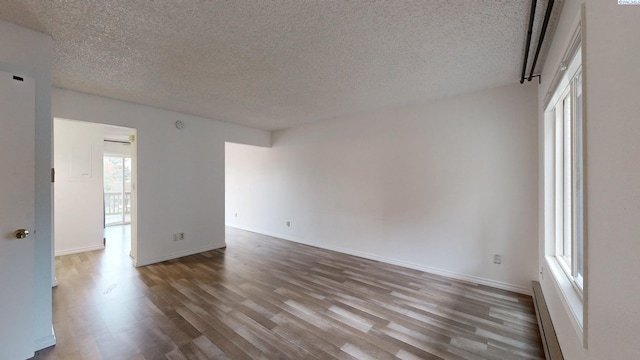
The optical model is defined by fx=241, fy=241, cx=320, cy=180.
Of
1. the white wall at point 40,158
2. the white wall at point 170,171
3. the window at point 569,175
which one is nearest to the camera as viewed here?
the window at point 569,175

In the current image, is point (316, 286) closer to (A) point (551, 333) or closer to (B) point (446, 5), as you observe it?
(A) point (551, 333)

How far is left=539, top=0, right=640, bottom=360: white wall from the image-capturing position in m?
0.74

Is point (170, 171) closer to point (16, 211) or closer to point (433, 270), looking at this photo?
point (16, 211)

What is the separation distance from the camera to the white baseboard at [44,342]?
187 cm

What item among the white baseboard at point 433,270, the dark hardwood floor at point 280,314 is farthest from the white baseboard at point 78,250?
the white baseboard at point 433,270

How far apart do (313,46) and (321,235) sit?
3546 mm

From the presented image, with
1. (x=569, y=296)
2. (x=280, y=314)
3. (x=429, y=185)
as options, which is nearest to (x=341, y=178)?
(x=429, y=185)

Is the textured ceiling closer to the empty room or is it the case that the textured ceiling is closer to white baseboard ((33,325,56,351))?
the empty room

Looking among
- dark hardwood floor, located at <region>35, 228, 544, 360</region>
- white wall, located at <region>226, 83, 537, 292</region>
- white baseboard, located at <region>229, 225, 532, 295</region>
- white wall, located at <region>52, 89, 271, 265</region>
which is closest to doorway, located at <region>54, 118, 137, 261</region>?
white wall, located at <region>52, 89, 271, 265</region>

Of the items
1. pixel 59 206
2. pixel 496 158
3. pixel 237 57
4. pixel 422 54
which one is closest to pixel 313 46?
pixel 237 57

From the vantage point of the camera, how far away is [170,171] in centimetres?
403

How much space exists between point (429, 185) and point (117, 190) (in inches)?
336

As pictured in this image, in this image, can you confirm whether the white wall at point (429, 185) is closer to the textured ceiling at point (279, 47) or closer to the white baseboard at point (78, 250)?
the textured ceiling at point (279, 47)

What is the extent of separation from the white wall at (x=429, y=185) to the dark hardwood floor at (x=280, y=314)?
37 centimetres
